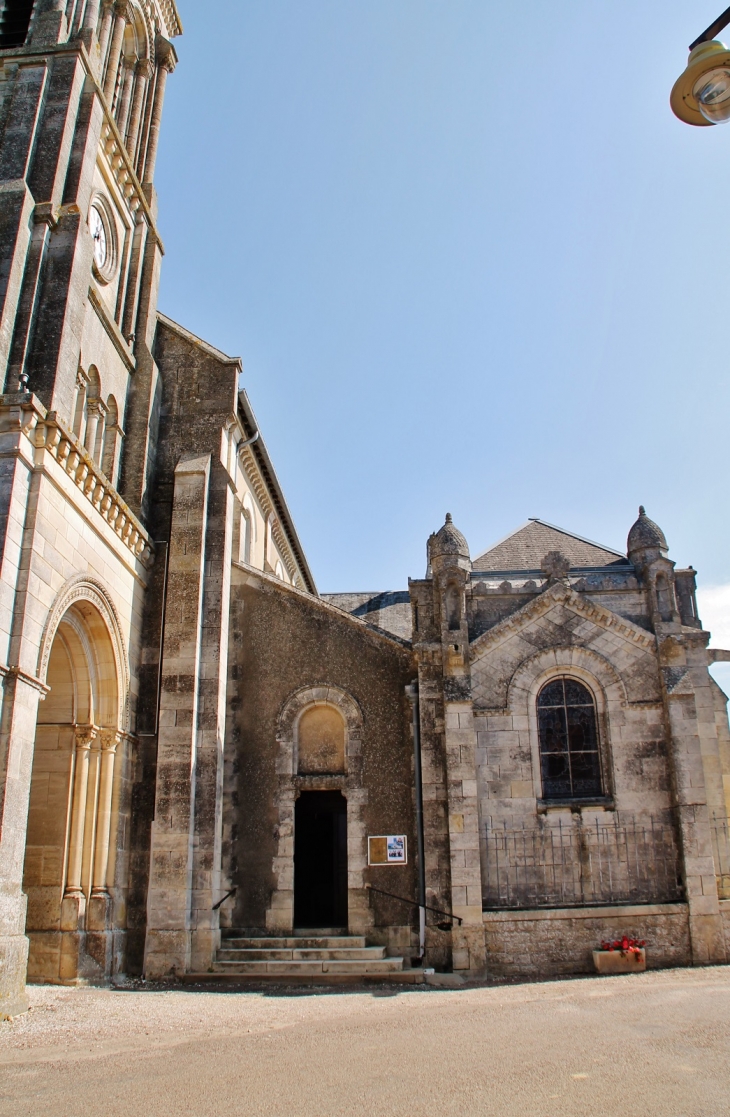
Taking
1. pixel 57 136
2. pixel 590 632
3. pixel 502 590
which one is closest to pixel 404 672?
pixel 502 590

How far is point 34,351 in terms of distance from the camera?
11844 mm

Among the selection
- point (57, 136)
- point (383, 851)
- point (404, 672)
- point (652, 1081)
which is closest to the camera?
point (652, 1081)

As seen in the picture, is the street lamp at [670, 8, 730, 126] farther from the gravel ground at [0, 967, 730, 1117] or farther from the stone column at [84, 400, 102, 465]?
the stone column at [84, 400, 102, 465]

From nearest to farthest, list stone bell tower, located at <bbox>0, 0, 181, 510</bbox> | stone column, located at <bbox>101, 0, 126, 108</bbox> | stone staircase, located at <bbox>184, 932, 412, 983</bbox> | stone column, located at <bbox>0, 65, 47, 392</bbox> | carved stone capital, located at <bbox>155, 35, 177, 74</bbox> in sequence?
stone column, located at <bbox>0, 65, 47, 392</bbox>, stone bell tower, located at <bbox>0, 0, 181, 510</bbox>, stone staircase, located at <bbox>184, 932, 412, 983</bbox>, stone column, located at <bbox>101, 0, 126, 108</bbox>, carved stone capital, located at <bbox>155, 35, 177, 74</bbox>

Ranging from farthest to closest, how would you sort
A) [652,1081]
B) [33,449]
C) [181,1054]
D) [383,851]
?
[383,851] < [33,449] < [181,1054] < [652,1081]

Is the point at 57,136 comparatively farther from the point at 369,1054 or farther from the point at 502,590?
the point at 369,1054

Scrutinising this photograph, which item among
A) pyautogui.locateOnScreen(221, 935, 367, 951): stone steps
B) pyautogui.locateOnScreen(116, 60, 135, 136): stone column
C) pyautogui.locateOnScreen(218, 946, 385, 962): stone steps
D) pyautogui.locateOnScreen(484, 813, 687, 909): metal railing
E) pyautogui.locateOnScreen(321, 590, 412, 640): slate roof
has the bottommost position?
pyautogui.locateOnScreen(218, 946, 385, 962): stone steps

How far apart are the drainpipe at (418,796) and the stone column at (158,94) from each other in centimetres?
1190

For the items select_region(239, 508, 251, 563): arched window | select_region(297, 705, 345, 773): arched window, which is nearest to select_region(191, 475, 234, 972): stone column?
select_region(297, 705, 345, 773): arched window

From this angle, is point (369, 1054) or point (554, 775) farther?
point (554, 775)

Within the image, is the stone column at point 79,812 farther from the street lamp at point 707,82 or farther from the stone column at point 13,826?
the street lamp at point 707,82

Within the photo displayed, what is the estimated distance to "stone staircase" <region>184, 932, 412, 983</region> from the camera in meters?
12.5

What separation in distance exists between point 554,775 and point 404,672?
3014 mm

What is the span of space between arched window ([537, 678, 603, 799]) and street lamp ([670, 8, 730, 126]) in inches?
431
